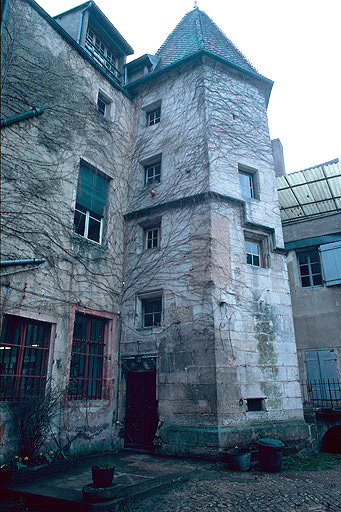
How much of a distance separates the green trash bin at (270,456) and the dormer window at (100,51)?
1287cm

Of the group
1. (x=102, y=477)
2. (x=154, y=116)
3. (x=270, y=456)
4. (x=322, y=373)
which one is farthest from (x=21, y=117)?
(x=322, y=373)

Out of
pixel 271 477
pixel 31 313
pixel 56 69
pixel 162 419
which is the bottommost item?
pixel 271 477

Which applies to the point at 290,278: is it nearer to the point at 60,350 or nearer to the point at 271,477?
the point at 271,477

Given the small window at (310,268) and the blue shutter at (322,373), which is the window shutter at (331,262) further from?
the blue shutter at (322,373)

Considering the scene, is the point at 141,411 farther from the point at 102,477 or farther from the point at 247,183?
the point at 247,183

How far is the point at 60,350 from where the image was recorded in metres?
8.23

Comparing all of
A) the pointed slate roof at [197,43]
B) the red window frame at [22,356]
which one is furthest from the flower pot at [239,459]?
the pointed slate roof at [197,43]

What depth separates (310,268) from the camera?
12.4 meters

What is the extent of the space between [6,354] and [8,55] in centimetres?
703

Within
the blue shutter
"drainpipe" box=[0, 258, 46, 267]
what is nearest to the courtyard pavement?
the blue shutter

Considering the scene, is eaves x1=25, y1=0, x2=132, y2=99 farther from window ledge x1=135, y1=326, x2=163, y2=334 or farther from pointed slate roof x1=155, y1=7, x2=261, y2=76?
window ledge x1=135, y1=326, x2=163, y2=334

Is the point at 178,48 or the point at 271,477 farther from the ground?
the point at 178,48

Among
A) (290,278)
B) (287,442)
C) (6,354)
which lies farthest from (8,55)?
(287,442)

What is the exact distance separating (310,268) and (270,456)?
707 centimetres
